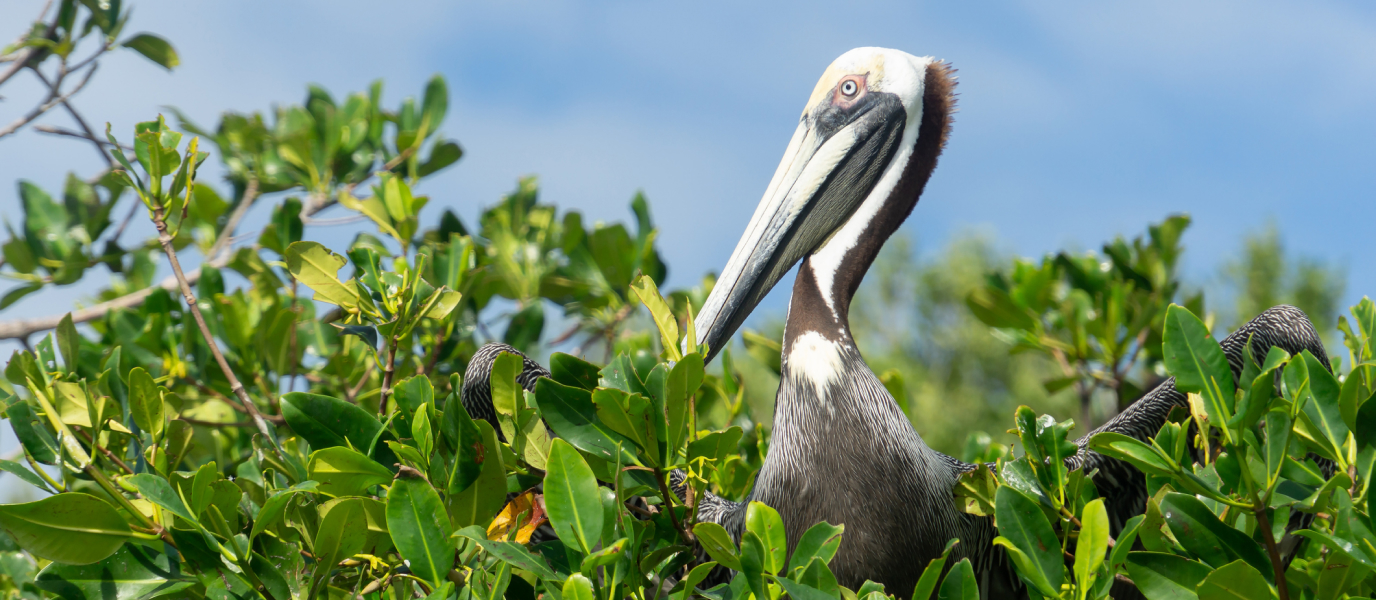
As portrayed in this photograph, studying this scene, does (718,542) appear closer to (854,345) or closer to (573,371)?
(573,371)

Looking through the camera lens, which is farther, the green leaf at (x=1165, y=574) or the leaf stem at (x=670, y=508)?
the leaf stem at (x=670, y=508)

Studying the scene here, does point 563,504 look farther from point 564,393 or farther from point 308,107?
point 308,107

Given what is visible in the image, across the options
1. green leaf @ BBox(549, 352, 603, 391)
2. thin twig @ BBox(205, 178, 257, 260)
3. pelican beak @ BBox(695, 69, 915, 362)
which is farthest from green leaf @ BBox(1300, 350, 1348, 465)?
thin twig @ BBox(205, 178, 257, 260)

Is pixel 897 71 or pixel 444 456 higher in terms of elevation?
pixel 897 71

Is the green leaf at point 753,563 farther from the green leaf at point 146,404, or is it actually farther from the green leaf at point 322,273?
the green leaf at point 146,404

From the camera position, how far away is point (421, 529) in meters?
1.25

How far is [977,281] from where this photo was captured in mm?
20469

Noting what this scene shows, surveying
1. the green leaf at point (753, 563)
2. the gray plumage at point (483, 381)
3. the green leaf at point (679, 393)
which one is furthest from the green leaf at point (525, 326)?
the green leaf at point (753, 563)

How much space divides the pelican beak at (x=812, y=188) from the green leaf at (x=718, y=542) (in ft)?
3.89

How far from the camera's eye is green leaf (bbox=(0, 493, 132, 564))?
1232 millimetres

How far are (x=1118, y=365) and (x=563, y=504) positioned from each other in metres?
2.99

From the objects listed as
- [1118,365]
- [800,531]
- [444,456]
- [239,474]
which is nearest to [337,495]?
[444,456]

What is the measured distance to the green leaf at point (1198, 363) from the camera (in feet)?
4.14

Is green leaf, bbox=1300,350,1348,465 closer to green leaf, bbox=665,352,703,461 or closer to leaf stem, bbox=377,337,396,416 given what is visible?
green leaf, bbox=665,352,703,461
